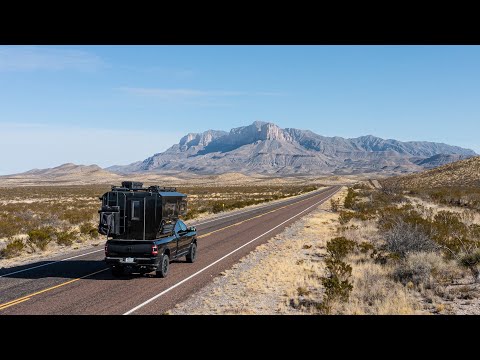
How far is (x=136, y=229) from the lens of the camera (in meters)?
14.5

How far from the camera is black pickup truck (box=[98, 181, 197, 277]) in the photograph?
14.0 meters

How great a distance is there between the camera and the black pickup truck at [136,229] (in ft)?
45.9

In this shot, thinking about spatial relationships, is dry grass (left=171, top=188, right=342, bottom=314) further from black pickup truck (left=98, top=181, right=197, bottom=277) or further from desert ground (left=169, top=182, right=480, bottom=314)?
black pickup truck (left=98, top=181, right=197, bottom=277)

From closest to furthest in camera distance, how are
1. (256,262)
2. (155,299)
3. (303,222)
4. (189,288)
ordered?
(155,299) → (189,288) → (256,262) → (303,222)

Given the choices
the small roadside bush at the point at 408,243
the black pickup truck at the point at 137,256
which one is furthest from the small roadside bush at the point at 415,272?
the black pickup truck at the point at 137,256

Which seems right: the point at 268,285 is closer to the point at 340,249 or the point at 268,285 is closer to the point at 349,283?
the point at 349,283

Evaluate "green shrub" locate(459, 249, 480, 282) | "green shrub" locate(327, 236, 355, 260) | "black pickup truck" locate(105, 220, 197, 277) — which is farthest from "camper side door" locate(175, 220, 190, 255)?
"green shrub" locate(459, 249, 480, 282)

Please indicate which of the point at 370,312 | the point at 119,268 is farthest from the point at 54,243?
the point at 370,312

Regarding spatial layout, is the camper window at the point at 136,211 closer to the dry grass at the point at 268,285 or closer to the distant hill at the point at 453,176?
the dry grass at the point at 268,285

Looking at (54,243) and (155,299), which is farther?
(54,243)
